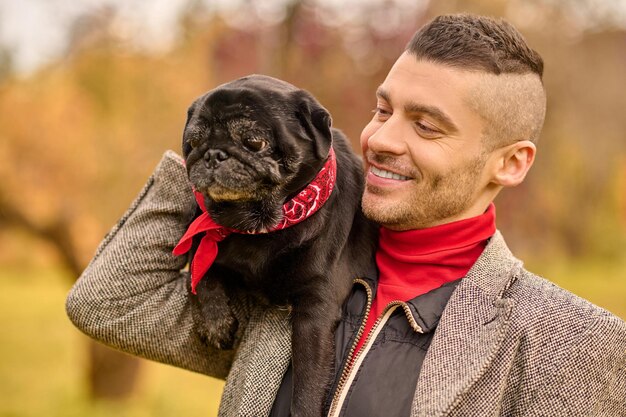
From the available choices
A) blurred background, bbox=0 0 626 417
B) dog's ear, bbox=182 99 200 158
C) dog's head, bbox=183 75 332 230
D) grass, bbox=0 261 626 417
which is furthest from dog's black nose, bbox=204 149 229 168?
grass, bbox=0 261 626 417

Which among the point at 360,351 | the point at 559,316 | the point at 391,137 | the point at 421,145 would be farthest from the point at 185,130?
the point at 559,316

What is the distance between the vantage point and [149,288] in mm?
2412

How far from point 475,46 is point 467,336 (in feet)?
3.28

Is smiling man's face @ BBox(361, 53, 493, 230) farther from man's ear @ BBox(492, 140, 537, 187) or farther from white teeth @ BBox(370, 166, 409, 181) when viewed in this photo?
man's ear @ BBox(492, 140, 537, 187)

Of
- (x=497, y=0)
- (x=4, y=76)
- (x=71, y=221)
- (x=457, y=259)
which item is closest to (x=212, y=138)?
(x=457, y=259)

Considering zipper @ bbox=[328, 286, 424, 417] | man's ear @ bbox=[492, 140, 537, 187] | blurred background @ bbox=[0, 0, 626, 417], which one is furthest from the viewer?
blurred background @ bbox=[0, 0, 626, 417]

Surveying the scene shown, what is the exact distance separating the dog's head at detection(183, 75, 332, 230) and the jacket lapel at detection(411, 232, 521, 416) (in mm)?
628

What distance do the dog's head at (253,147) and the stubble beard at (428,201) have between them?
0.26 meters

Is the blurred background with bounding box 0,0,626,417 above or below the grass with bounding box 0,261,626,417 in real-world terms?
above

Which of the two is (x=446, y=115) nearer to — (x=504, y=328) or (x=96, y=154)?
(x=504, y=328)

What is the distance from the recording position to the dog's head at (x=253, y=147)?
7.11ft

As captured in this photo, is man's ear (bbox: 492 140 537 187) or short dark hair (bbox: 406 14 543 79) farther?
man's ear (bbox: 492 140 537 187)

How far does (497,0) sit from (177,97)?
16.9 ft

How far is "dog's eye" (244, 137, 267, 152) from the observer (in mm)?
2164
